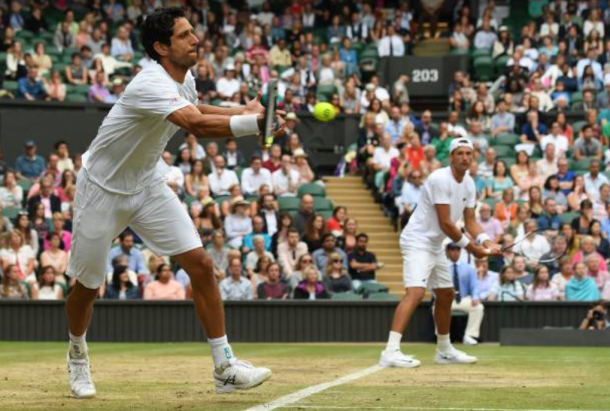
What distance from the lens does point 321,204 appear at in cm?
2089

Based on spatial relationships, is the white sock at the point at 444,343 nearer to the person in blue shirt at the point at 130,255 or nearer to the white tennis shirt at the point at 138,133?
the white tennis shirt at the point at 138,133

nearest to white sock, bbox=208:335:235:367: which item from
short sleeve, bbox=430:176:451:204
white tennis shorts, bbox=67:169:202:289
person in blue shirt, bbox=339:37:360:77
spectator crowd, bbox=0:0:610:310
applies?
white tennis shorts, bbox=67:169:202:289

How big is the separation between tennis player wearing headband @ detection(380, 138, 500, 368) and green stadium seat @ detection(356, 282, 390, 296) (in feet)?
22.4

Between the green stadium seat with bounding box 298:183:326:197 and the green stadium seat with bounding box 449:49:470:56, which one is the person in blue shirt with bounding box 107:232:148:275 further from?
the green stadium seat with bounding box 449:49:470:56

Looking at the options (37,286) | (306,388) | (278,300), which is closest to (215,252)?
(278,300)

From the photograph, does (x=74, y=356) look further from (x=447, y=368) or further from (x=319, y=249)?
(x=319, y=249)

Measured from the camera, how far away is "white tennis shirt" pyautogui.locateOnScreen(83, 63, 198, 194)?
7.06 metres

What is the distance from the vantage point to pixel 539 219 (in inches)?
775

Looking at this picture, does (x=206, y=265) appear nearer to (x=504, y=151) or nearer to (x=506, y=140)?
(x=504, y=151)

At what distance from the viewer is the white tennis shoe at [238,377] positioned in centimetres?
743

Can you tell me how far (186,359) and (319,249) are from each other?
696cm

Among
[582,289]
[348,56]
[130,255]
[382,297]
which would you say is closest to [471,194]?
[382,297]

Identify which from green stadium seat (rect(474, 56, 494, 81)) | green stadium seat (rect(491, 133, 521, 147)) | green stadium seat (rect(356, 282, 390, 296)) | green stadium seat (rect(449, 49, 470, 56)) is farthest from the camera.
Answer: green stadium seat (rect(449, 49, 470, 56))

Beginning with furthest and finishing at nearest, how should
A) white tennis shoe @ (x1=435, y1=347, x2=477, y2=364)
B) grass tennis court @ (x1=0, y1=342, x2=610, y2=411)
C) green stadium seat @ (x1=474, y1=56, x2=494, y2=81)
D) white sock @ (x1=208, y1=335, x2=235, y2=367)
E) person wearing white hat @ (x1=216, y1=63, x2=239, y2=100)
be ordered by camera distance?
1. green stadium seat @ (x1=474, y1=56, x2=494, y2=81)
2. person wearing white hat @ (x1=216, y1=63, x2=239, y2=100)
3. white tennis shoe @ (x1=435, y1=347, x2=477, y2=364)
4. white sock @ (x1=208, y1=335, x2=235, y2=367)
5. grass tennis court @ (x1=0, y1=342, x2=610, y2=411)
